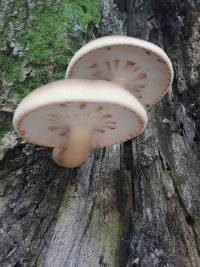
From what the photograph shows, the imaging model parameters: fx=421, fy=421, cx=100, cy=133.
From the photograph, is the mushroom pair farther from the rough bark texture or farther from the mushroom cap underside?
the rough bark texture

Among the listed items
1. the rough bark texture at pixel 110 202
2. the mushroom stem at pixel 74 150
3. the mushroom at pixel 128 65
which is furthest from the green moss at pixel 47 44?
the mushroom stem at pixel 74 150

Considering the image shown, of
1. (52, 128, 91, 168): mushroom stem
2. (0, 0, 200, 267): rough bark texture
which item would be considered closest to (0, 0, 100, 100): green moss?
(0, 0, 200, 267): rough bark texture

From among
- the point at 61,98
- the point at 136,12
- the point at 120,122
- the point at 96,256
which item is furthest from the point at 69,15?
the point at 96,256

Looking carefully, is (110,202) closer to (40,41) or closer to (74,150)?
(74,150)

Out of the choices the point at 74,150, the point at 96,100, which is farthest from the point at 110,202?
the point at 96,100

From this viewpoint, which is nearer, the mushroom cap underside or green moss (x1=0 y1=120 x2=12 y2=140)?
the mushroom cap underside

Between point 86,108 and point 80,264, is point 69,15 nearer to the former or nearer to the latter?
point 86,108
